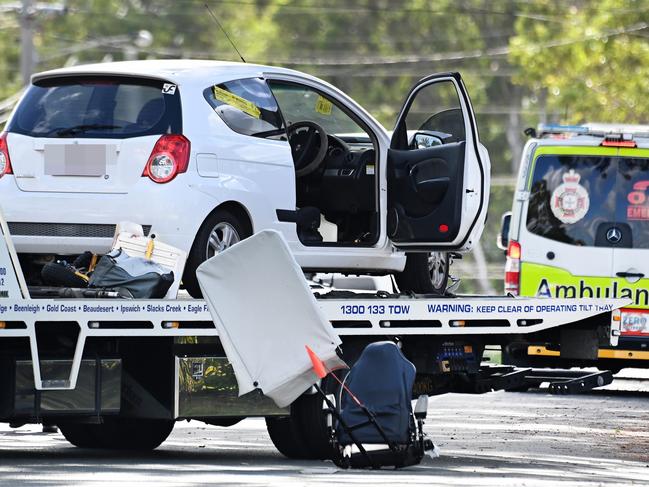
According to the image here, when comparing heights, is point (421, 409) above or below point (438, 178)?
below

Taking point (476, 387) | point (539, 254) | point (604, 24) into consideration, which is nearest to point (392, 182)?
point (476, 387)

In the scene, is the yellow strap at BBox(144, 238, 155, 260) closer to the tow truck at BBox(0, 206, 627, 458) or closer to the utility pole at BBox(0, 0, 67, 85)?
the tow truck at BBox(0, 206, 627, 458)

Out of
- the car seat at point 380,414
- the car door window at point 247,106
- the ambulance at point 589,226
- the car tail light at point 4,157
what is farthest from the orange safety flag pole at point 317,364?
the ambulance at point 589,226

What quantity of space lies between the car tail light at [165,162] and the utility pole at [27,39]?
21.5 meters

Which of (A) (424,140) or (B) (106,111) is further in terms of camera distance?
(A) (424,140)

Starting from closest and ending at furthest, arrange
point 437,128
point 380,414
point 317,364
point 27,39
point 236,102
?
point 317,364 → point 380,414 → point 236,102 → point 437,128 → point 27,39

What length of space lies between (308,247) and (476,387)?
4.77ft

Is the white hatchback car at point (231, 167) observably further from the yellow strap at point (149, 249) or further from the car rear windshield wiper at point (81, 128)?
the yellow strap at point (149, 249)

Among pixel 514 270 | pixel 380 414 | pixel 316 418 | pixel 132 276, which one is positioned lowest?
pixel 316 418

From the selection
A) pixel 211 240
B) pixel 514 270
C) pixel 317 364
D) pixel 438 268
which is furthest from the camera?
pixel 514 270

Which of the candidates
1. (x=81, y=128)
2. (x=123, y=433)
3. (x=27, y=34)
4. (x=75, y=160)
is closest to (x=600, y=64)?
(x=27, y=34)

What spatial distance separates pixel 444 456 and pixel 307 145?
2306 millimetres

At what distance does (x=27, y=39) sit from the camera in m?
32.7

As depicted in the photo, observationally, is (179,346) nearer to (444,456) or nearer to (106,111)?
(106,111)
